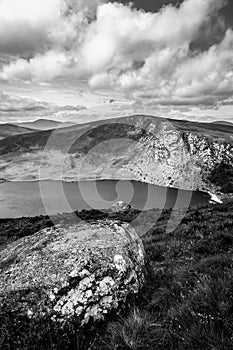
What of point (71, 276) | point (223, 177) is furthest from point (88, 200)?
point (71, 276)

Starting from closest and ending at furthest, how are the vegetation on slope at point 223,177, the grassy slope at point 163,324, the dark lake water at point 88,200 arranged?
1. the grassy slope at point 163,324
2. the dark lake water at point 88,200
3. the vegetation on slope at point 223,177

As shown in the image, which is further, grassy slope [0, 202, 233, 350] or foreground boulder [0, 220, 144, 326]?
foreground boulder [0, 220, 144, 326]

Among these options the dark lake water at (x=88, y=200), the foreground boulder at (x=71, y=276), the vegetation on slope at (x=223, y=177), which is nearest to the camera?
the foreground boulder at (x=71, y=276)

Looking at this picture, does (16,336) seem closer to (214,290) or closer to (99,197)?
(214,290)

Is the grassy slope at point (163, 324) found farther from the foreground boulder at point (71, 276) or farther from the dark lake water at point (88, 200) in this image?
the dark lake water at point (88, 200)

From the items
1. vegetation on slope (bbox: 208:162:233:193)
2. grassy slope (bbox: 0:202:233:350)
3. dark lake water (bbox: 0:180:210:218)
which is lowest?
dark lake water (bbox: 0:180:210:218)

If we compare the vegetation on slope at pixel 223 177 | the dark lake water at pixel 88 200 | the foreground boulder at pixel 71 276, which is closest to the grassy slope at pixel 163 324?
the foreground boulder at pixel 71 276

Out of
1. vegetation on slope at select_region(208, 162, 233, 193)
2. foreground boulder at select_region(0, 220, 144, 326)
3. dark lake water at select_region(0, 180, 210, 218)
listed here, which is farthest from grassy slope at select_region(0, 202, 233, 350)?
vegetation on slope at select_region(208, 162, 233, 193)

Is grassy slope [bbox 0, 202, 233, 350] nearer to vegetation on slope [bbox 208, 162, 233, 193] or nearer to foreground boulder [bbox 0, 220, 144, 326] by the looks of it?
foreground boulder [bbox 0, 220, 144, 326]

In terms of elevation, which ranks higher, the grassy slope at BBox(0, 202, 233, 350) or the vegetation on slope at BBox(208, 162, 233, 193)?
the grassy slope at BBox(0, 202, 233, 350)

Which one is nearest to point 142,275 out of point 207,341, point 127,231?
point 127,231
